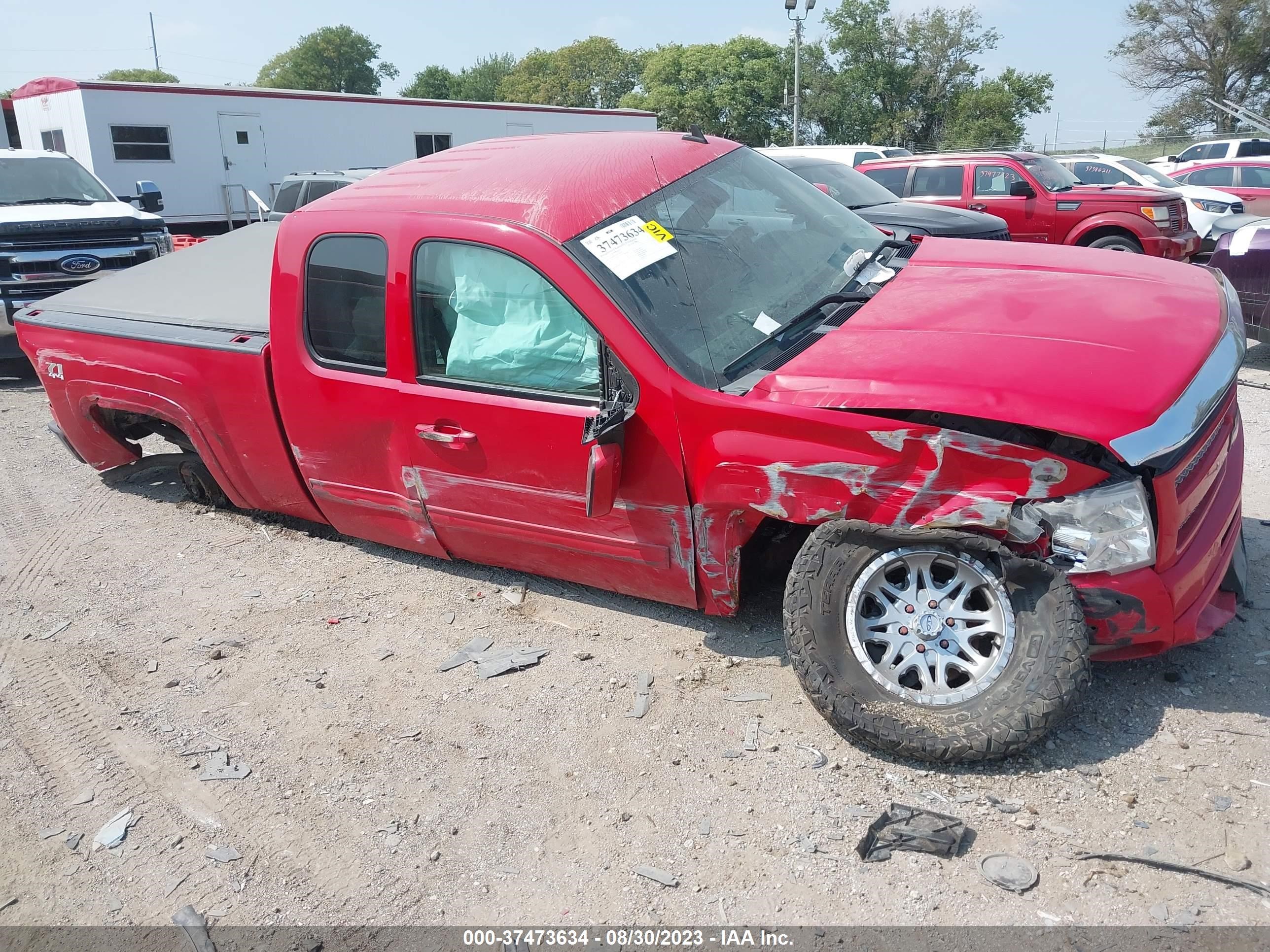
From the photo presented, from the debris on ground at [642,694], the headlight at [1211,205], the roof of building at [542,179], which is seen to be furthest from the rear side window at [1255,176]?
the debris on ground at [642,694]

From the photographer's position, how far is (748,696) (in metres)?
3.29

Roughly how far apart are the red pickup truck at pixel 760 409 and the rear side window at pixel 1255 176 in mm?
13183

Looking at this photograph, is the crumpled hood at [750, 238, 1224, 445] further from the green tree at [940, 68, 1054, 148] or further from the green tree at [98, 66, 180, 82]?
the green tree at [98, 66, 180, 82]

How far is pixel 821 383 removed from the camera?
2.86 meters

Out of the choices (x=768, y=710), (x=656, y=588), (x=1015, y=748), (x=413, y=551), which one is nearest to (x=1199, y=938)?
(x=1015, y=748)

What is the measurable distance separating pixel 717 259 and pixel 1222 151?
25390 millimetres

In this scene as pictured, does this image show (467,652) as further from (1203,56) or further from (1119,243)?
(1203,56)

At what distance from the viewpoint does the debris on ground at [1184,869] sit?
2.32m

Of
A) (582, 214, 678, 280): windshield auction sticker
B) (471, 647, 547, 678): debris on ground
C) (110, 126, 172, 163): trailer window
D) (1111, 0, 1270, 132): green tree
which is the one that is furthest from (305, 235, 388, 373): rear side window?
(1111, 0, 1270, 132): green tree

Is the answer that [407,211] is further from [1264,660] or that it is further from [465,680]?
[1264,660]

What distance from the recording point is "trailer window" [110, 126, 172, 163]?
18000 mm

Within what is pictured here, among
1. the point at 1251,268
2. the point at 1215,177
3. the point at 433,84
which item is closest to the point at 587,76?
the point at 433,84

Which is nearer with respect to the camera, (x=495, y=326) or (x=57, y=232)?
(x=495, y=326)

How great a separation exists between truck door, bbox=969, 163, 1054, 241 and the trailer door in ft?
47.1
